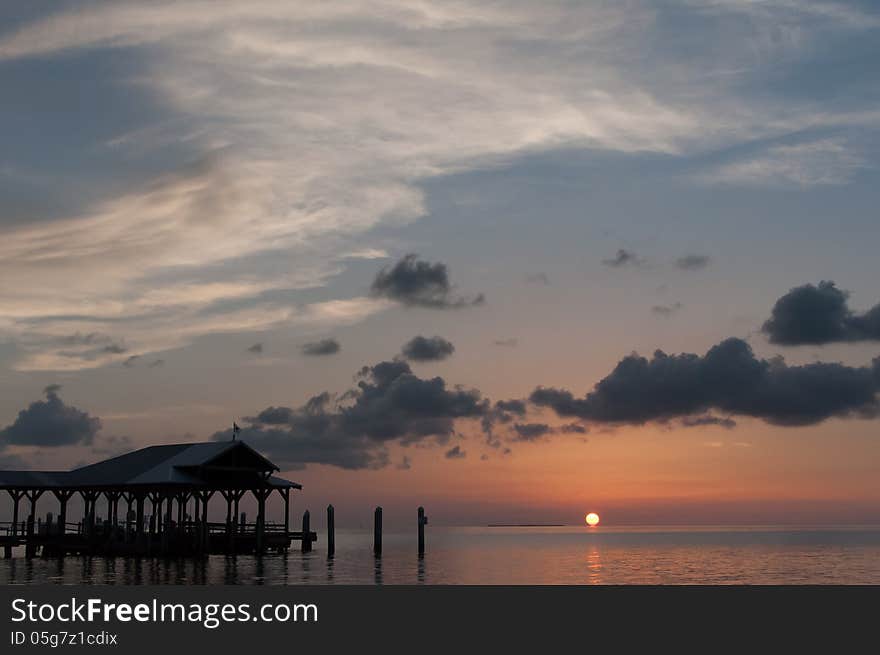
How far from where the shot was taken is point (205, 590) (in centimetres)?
4988

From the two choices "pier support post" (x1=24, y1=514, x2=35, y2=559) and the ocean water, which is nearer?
the ocean water

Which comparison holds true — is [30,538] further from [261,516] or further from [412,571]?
[412,571]

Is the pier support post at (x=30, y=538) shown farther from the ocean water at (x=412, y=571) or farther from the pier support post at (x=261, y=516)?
the pier support post at (x=261, y=516)

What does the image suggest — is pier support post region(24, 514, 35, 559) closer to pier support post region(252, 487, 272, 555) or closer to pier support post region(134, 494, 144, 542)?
pier support post region(134, 494, 144, 542)

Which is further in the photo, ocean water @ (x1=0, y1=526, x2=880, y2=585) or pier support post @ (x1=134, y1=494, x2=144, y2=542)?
pier support post @ (x1=134, y1=494, x2=144, y2=542)

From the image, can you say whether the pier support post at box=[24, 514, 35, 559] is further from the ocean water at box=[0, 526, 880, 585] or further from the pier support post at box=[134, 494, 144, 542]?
the pier support post at box=[134, 494, 144, 542]

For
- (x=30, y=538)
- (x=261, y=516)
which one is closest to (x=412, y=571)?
(x=261, y=516)

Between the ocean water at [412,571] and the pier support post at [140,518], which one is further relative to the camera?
the pier support post at [140,518]

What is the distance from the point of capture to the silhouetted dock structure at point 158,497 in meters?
72.6

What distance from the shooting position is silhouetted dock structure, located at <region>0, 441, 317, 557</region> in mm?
72625

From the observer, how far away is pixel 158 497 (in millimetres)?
74500

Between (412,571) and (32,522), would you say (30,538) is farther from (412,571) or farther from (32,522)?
(412,571)

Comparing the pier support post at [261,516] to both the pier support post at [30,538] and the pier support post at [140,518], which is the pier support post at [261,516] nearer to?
the pier support post at [140,518]

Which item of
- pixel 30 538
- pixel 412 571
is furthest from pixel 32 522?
pixel 412 571
